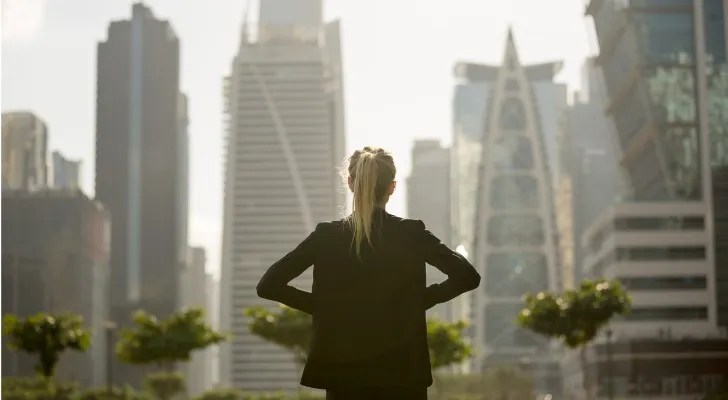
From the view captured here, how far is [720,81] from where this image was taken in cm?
15225

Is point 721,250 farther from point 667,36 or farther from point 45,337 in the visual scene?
point 45,337

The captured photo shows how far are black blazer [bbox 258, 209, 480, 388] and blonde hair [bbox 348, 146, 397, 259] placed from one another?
0.06m

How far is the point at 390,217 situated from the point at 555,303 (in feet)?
241

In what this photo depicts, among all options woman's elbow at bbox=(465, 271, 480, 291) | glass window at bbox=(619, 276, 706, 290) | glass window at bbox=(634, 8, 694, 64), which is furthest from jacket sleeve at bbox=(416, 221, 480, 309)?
glass window at bbox=(634, 8, 694, 64)

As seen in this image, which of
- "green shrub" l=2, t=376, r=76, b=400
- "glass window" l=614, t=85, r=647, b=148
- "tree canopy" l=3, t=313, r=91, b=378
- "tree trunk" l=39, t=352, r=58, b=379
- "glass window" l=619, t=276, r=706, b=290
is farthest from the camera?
"glass window" l=614, t=85, r=647, b=148

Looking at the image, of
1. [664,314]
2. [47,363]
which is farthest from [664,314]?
[47,363]

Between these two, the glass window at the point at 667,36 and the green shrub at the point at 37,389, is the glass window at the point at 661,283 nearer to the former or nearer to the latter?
the glass window at the point at 667,36

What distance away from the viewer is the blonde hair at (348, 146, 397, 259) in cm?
659

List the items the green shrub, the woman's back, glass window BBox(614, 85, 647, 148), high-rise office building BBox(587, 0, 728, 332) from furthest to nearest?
1. glass window BBox(614, 85, 647, 148)
2. high-rise office building BBox(587, 0, 728, 332)
3. the green shrub
4. the woman's back

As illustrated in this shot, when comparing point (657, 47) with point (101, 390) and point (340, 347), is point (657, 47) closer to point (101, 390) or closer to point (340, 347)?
point (101, 390)

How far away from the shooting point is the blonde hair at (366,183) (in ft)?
21.6

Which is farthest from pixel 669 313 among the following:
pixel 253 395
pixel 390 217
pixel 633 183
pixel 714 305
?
pixel 390 217

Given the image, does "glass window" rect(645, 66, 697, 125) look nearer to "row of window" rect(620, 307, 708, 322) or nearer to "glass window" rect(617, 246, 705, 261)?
"glass window" rect(617, 246, 705, 261)

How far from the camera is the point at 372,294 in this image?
648cm
